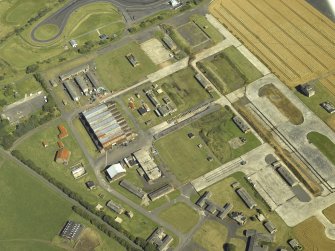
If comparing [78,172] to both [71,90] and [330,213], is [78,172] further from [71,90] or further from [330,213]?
[330,213]

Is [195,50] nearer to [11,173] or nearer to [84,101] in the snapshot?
[84,101]

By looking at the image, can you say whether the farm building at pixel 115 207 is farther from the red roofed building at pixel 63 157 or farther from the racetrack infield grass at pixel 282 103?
the racetrack infield grass at pixel 282 103

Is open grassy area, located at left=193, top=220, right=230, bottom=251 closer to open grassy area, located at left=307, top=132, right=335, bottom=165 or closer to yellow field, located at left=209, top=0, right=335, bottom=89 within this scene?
open grassy area, located at left=307, top=132, right=335, bottom=165

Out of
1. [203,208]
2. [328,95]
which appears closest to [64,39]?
[203,208]

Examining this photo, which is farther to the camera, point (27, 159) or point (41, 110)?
point (41, 110)

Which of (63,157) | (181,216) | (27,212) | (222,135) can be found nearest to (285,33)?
(222,135)

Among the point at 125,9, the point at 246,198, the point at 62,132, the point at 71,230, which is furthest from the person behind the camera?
the point at 125,9

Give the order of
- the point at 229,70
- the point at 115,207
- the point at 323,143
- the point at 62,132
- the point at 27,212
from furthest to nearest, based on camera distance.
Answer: the point at 229,70 < the point at 62,132 < the point at 323,143 < the point at 27,212 < the point at 115,207
